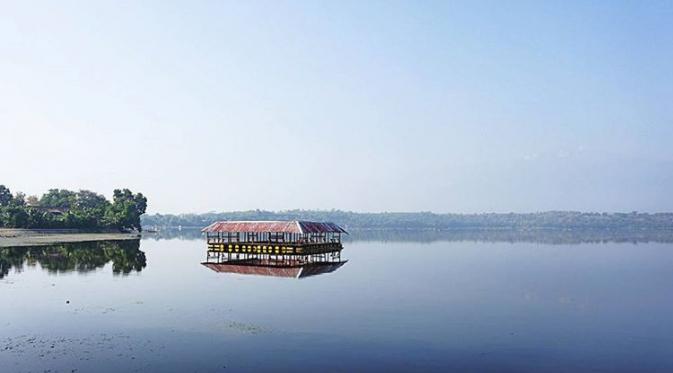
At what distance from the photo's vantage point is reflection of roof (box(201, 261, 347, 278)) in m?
48.7

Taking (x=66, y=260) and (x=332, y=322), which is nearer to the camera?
(x=332, y=322)

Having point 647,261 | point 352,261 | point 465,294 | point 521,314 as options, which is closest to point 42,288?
point 465,294

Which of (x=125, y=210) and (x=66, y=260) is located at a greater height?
(x=125, y=210)

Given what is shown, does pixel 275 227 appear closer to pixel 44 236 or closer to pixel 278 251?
pixel 278 251

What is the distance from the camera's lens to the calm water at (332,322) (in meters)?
20.2

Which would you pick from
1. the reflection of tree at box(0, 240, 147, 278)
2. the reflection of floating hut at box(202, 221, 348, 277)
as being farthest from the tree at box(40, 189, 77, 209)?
the reflection of floating hut at box(202, 221, 348, 277)

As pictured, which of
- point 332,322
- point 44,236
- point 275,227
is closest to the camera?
point 332,322

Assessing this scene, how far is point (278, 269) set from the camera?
52.5m

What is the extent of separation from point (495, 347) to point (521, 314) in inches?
329

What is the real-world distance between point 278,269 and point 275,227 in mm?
13649

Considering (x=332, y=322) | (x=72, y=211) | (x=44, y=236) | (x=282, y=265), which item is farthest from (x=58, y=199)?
(x=332, y=322)

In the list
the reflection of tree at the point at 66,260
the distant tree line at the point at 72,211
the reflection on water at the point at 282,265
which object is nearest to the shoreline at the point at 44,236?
the distant tree line at the point at 72,211

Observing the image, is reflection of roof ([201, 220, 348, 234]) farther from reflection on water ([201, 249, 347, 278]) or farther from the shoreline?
the shoreline

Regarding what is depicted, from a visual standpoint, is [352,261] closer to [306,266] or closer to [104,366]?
[306,266]
